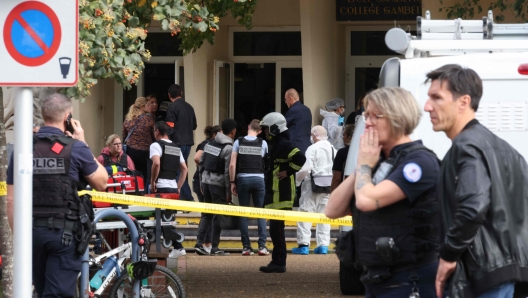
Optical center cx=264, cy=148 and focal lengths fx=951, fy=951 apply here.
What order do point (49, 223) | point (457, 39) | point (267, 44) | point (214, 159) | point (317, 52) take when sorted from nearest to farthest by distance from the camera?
1. point (49, 223)
2. point (457, 39)
3. point (214, 159)
4. point (317, 52)
5. point (267, 44)

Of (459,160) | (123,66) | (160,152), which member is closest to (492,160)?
(459,160)

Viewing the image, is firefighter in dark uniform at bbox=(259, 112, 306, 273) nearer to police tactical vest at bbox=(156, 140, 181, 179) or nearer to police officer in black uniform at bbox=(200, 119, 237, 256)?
police officer in black uniform at bbox=(200, 119, 237, 256)

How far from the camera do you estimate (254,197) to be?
12.8m

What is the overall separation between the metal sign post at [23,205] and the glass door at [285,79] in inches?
477

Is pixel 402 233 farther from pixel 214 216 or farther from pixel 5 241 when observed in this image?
pixel 214 216

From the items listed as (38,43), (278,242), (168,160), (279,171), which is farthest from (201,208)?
(38,43)

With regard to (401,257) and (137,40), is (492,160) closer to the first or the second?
(401,257)

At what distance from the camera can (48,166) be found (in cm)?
631

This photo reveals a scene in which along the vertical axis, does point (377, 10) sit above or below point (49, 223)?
above

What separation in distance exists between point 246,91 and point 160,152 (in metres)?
5.27

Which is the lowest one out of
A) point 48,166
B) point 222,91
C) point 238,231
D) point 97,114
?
point 238,231

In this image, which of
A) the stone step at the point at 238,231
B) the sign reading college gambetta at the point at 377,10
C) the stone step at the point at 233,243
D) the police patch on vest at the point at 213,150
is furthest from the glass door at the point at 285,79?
the police patch on vest at the point at 213,150

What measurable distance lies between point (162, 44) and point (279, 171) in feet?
20.6

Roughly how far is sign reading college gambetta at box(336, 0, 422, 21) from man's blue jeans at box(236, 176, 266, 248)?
4.84 metres
